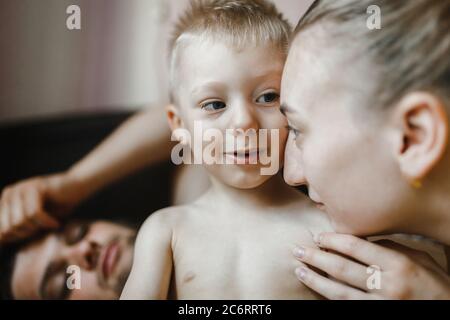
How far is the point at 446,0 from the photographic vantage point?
65 cm

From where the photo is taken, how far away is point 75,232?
894mm

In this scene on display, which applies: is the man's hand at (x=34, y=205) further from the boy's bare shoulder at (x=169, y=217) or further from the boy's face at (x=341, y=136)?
the boy's face at (x=341, y=136)

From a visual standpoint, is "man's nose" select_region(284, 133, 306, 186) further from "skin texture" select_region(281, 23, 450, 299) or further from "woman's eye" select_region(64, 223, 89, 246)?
"woman's eye" select_region(64, 223, 89, 246)

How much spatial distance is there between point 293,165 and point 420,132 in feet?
0.58

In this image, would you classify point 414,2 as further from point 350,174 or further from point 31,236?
point 31,236

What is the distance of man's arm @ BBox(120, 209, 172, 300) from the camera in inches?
A: 28.8

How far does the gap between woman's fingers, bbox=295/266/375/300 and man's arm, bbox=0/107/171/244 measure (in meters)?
0.30

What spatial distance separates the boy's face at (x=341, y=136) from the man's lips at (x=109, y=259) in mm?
339

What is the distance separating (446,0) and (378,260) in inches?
13.6

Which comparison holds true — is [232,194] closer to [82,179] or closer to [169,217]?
[169,217]

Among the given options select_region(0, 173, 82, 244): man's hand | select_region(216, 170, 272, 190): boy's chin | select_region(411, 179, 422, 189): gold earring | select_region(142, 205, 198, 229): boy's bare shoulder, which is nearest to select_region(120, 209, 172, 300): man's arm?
select_region(142, 205, 198, 229): boy's bare shoulder

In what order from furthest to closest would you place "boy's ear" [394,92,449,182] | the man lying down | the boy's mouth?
the man lying down → the boy's mouth → "boy's ear" [394,92,449,182]

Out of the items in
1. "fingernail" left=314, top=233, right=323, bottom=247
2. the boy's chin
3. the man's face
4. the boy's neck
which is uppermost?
the boy's chin
